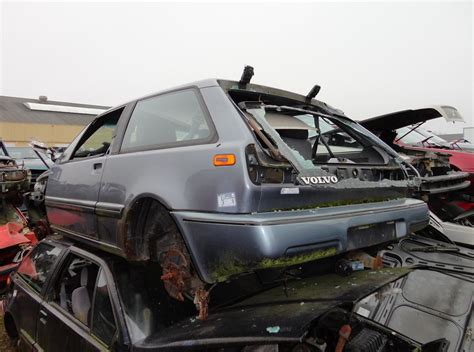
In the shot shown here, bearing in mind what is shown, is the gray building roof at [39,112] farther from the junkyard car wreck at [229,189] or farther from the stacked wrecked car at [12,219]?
the junkyard car wreck at [229,189]

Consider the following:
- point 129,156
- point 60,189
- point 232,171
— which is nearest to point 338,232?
point 232,171

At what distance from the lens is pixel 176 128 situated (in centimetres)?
236

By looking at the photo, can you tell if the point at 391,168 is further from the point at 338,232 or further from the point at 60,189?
the point at 60,189

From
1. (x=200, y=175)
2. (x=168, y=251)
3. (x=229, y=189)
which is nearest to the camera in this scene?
(x=229, y=189)

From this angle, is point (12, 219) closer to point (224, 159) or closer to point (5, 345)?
point (5, 345)

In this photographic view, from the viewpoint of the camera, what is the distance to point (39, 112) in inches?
1236

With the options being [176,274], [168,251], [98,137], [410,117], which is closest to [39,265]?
[98,137]

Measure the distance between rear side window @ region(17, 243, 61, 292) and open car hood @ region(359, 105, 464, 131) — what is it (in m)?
3.96

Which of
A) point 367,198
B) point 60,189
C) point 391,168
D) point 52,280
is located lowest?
point 52,280

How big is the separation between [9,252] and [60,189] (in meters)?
2.67

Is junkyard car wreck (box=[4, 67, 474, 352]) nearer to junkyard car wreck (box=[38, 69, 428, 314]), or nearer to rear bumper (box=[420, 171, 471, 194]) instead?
junkyard car wreck (box=[38, 69, 428, 314])

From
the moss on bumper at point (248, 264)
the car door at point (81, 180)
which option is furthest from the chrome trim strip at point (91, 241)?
the moss on bumper at point (248, 264)

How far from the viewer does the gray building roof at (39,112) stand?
1141 inches

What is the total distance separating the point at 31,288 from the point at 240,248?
2.19 m
